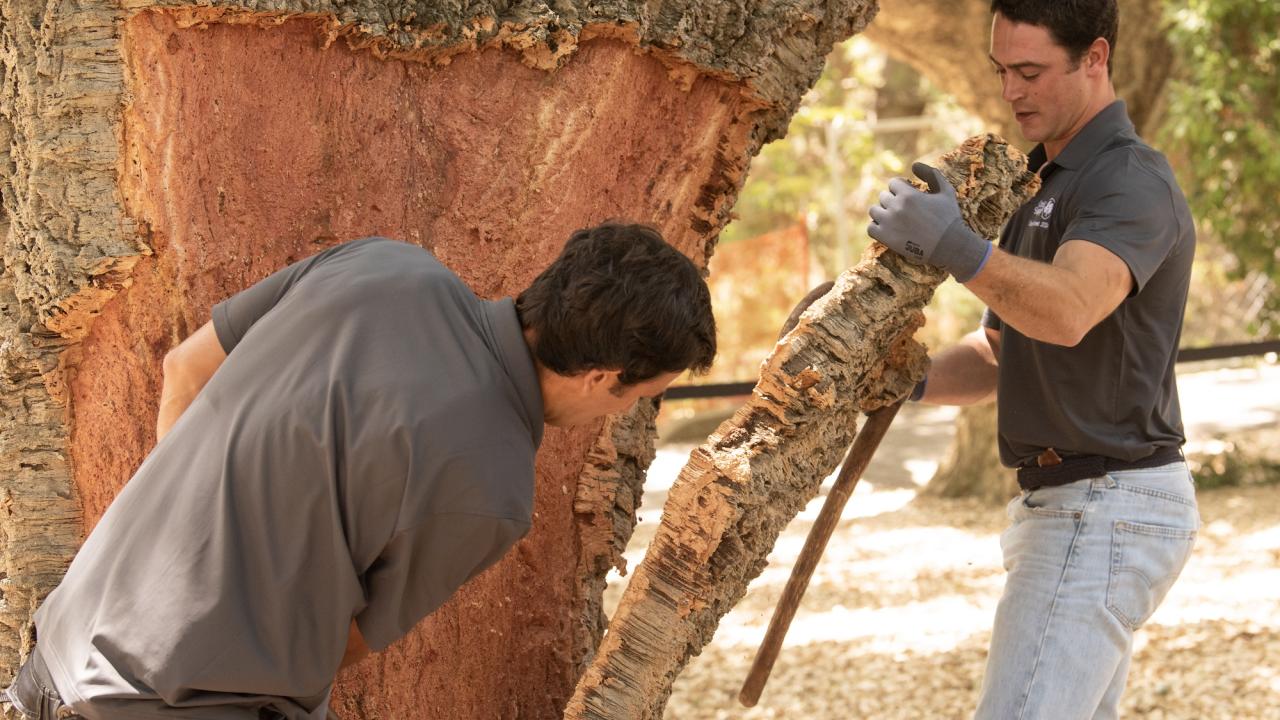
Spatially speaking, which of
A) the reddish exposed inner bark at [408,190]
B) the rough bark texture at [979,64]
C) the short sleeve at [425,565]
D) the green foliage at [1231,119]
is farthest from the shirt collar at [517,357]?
the green foliage at [1231,119]

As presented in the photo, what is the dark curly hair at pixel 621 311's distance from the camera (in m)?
1.75

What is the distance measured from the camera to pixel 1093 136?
2.51 m

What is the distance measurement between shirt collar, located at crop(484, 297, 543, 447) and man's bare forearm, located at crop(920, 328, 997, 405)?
1273 mm

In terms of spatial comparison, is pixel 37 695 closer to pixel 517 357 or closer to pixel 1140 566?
pixel 517 357

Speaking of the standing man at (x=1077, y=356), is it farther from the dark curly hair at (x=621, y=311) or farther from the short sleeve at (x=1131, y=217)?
the dark curly hair at (x=621, y=311)

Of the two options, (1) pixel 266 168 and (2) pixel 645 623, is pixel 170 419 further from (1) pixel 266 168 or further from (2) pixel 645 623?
(2) pixel 645 623

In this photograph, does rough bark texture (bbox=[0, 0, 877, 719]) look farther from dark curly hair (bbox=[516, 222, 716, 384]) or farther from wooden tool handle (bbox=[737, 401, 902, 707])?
dark curly hair (bbox=[516, 222, 716, 384])

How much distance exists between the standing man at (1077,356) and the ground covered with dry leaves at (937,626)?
66.4 inches

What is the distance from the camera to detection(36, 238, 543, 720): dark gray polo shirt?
1.62 m

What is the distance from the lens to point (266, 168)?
6.98 ft

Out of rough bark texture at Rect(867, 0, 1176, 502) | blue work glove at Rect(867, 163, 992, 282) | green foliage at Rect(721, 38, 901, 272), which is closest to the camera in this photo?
blue work glove at Rect(867, 163, 992, 282)

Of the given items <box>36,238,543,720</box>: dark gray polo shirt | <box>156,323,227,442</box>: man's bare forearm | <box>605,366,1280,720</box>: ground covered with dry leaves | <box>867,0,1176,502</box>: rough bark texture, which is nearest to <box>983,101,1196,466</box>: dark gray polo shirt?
<box>36,238,543,720</box>: dark gray polo shirt

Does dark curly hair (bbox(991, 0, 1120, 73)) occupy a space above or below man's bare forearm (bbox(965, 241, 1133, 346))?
above

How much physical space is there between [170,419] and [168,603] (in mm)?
399
